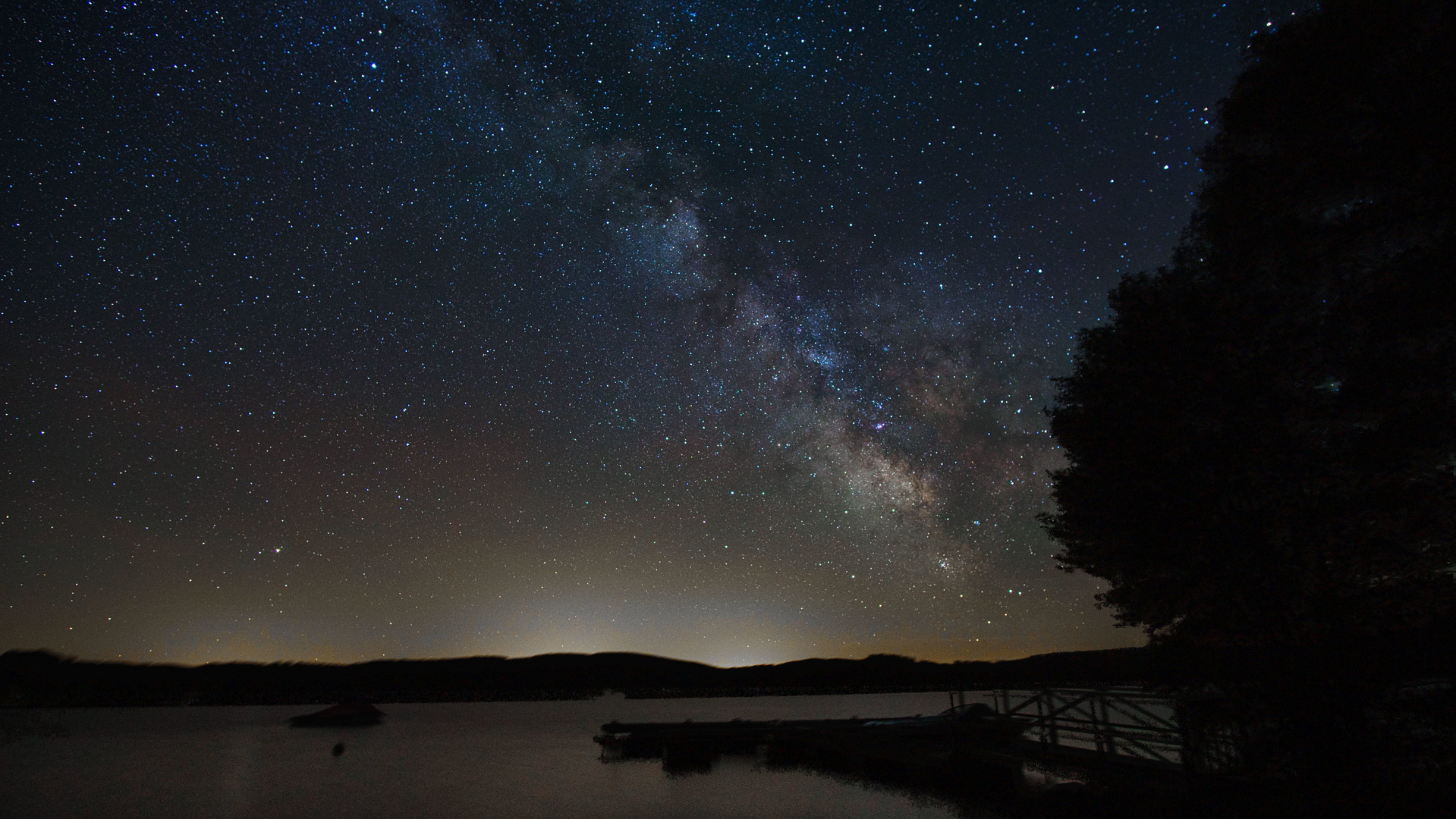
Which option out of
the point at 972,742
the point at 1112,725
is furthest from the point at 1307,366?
the point at 972,742

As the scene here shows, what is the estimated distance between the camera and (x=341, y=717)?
139 m

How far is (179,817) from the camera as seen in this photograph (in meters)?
30.5

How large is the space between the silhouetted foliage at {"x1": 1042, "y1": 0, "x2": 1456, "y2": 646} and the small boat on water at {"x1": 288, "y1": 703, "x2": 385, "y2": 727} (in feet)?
525

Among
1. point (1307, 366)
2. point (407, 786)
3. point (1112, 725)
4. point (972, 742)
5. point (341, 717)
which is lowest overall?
point (341, 717)

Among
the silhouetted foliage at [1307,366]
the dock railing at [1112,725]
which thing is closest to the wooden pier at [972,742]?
the dock railing at [1112,725]

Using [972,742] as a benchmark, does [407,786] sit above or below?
below

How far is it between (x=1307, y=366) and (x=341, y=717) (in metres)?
171

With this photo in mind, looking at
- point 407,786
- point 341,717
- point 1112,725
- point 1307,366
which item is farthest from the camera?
point 341,717

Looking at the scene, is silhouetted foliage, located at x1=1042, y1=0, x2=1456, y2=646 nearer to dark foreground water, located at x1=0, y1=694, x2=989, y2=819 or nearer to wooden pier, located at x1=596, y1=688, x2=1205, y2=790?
wooden pier, located at x1=596, y1=688, x2=1205, y2=790

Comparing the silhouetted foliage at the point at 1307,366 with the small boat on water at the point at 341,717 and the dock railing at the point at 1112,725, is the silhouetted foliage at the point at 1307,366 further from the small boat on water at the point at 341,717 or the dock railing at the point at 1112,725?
the small boat on water at the point at 341,717

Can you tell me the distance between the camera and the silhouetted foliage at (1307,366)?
952 cm

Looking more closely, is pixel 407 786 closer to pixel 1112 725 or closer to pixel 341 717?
pixel 1112 725

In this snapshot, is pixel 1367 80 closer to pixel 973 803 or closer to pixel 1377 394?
pixel 1377 394

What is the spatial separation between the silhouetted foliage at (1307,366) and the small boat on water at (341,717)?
525 feet
